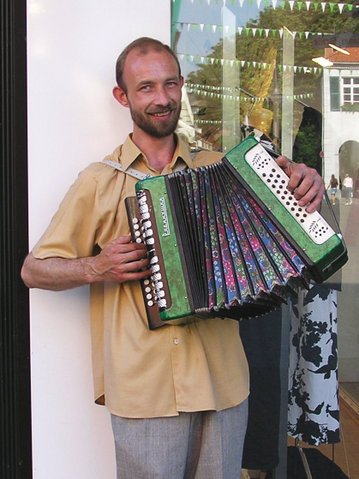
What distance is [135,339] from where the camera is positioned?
1498 millimetres

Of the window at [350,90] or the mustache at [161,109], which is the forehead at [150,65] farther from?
the window at [350,90]

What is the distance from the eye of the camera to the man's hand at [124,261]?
140 cm

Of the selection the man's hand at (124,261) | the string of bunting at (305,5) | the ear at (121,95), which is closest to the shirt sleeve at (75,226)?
the man's hand at (124,261)

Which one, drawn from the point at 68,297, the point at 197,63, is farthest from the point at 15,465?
the point at 197,63

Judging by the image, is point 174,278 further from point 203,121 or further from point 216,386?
point 203,121

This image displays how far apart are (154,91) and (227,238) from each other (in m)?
0.41

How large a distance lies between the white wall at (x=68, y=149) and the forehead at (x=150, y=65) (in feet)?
1.18

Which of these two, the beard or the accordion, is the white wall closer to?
the beard

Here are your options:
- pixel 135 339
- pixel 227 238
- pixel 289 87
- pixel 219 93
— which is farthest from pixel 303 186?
pixel 289 87

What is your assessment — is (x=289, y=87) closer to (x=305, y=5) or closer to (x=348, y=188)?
(x=305, y=5)

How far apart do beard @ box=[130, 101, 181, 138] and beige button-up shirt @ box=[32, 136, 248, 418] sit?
0.06 metres

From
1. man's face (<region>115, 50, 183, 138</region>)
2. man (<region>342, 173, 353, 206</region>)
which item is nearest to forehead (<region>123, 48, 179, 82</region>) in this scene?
man's face (<region>115, 50, 183, 138</region>)

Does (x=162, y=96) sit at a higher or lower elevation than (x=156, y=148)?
higher

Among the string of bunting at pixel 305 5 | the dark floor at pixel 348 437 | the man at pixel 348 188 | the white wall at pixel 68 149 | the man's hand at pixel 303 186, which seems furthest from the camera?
the man at pixel 348 188
